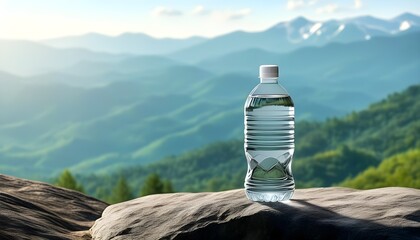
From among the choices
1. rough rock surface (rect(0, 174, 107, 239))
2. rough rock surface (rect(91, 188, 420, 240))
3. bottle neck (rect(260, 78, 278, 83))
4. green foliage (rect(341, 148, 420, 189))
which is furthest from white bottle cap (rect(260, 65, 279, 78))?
green foliage (rect(341, 148, 420, 189))

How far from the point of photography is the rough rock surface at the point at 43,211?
10.5ft

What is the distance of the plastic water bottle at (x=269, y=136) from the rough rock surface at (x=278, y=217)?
0.49 ft

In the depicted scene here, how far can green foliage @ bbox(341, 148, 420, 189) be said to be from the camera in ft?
212

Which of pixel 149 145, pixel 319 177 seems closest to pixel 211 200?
pixel 319 177

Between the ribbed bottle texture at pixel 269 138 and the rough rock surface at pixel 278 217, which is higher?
the ribbed bottle texture at pixel 269 138

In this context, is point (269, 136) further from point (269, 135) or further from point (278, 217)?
point (278, 217)

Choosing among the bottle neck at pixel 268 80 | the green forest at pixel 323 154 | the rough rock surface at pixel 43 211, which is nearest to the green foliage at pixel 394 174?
the green forest at pixel 323 154

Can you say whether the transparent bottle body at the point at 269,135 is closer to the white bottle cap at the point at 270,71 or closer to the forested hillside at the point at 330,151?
the white bottle cap at the point at 270,71

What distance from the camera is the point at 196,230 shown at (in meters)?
3.09

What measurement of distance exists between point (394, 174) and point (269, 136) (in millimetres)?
67618

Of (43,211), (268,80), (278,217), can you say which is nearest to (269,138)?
(268,80)

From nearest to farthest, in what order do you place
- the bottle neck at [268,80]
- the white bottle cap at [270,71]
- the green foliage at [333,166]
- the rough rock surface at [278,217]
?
the rough rock surface at [278,217]
the white bottle cap at [270,71]
the bottle neck at [268,80]
the green foliage at [333,166]

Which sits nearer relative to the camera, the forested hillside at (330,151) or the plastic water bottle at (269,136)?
the plastic water bottle at (269,136)

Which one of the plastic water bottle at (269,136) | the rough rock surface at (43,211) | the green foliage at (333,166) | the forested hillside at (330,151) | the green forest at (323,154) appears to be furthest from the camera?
the forested hillside at (330,151)
